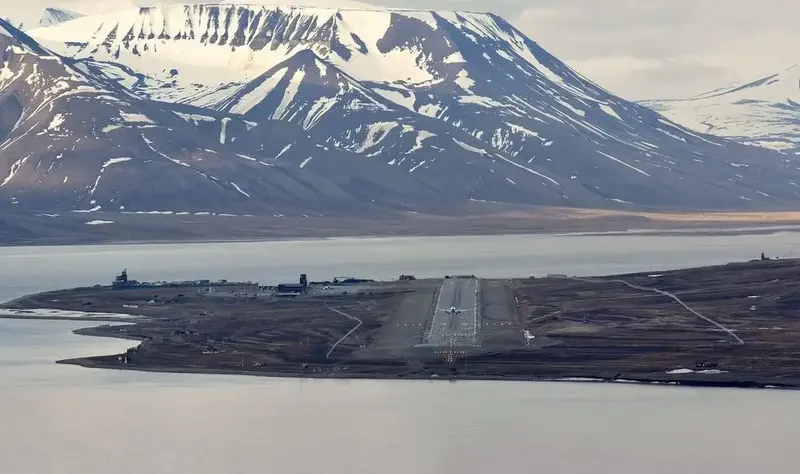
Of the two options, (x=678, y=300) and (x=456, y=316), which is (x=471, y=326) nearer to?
(x=456, y=316)

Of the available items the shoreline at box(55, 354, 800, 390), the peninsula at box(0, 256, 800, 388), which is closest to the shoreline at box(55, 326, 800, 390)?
the shoreline at box(55, 354, 800, 390)

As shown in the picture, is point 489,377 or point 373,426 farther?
point 489,377

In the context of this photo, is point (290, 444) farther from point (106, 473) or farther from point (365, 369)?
point (365, 369)

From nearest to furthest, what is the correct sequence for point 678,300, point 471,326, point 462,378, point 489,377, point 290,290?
point 462,378 → point 489,377 → point 471,326 → point 678,300 → point 290,290

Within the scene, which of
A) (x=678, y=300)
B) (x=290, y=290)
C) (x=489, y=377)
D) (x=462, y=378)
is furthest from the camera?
(x=290, y=290)

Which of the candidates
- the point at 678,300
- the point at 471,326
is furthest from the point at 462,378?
the point at 678,300

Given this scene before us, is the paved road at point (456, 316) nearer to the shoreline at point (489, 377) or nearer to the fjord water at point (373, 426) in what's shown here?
the shoreline at point (489, 377)

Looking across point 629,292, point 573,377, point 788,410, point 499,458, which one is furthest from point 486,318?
point 499,458
